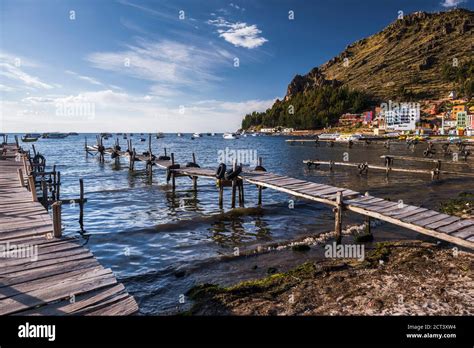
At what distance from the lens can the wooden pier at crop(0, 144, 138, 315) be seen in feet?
21.2

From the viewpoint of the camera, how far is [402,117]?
139 metres

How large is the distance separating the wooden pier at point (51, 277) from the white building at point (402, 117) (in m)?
137

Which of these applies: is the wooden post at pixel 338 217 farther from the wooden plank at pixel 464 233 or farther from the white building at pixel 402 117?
the white building at pixel 402 117

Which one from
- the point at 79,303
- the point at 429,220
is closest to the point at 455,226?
the point at 429,220

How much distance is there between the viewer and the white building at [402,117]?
128 m

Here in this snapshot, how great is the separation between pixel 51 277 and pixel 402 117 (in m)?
155

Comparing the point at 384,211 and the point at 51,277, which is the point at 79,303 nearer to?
the point at 51,277

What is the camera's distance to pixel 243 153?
297 feet

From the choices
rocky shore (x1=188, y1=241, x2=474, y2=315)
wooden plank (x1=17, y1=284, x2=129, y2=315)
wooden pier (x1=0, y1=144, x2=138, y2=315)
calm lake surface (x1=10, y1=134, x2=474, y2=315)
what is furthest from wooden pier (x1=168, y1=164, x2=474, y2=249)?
wooden plank (x1=17, y1=284, x2=129, y2=315)

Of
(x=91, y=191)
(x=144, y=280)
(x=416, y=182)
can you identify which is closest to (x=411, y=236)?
(x=144, y=280)

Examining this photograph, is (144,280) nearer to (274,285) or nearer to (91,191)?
(274,285)

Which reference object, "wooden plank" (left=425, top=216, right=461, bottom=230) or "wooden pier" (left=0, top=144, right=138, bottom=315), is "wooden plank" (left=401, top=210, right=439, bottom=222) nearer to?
"wooden plank" (left=425, top=216, right=461, bottom=230)

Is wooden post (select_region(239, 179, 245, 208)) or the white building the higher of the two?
the white building

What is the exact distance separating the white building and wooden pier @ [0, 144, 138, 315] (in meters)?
137
